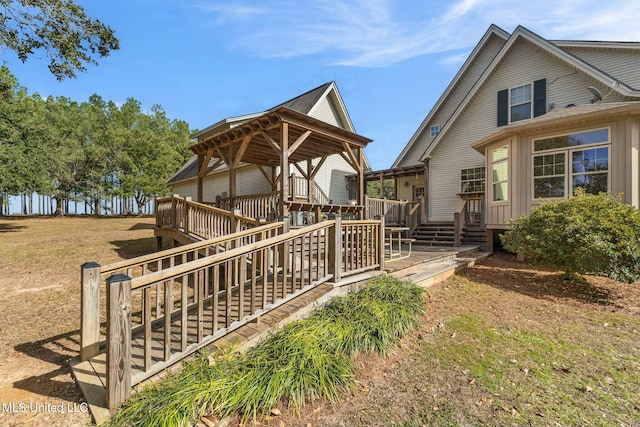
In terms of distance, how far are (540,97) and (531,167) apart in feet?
15.0

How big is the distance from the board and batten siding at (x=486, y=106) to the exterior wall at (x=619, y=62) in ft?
4.00

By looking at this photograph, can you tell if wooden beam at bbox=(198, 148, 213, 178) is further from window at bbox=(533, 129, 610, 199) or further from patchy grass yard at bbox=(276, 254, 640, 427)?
window at bbox=(533, 129, 610, 199)

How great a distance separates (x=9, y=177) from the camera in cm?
1562

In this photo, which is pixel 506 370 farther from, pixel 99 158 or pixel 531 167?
pixel 99 158

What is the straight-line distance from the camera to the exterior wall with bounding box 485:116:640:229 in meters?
7.05

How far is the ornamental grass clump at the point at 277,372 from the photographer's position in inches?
94.3

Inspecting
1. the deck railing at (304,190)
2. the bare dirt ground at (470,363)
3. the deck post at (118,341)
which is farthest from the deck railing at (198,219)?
the deck railing at (304,190)

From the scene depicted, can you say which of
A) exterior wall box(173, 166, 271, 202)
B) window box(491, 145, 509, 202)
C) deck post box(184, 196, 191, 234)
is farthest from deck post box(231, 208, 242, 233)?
window box(491, 145, 509, 202)

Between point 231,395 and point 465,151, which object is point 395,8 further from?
point 231,395

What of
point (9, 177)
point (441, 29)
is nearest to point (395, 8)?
point (441, 29)

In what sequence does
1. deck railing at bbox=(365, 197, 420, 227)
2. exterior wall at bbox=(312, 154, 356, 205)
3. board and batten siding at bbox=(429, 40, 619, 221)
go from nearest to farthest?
board and batten siding at bbox=(429, 40, 619, 221) < deck railing at bbox=(365, 197, 420, 227) < exterior wall at bbox=(312, 154, 356, 205)

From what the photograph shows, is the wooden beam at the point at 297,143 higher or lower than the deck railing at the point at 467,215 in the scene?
higher

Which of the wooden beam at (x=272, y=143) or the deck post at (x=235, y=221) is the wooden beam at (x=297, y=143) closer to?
the wooden beam at (x=272, y=143)

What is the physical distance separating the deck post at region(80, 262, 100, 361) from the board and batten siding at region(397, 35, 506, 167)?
50.1ft
